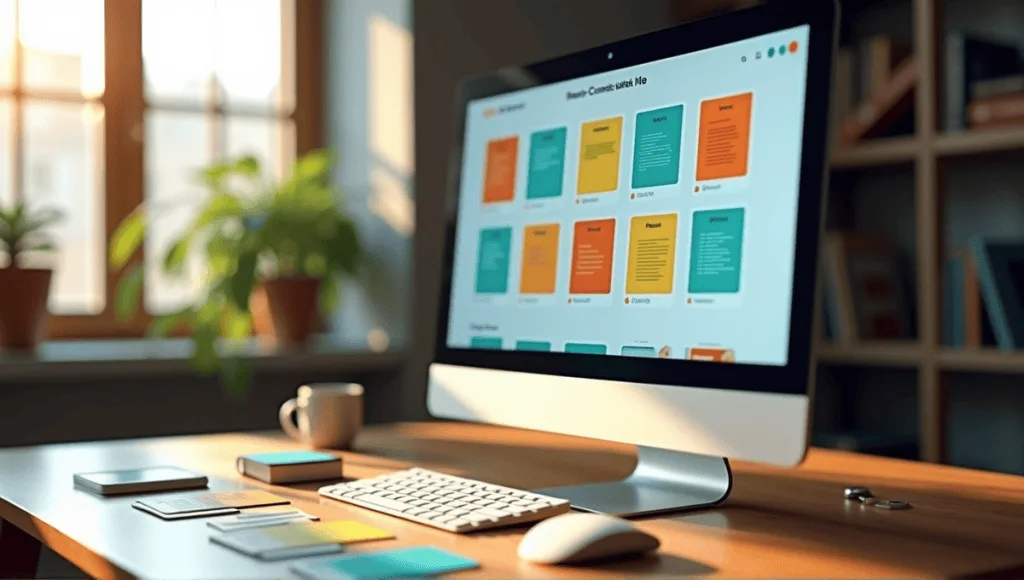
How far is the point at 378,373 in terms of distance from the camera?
2773 mm

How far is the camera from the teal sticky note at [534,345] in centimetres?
126

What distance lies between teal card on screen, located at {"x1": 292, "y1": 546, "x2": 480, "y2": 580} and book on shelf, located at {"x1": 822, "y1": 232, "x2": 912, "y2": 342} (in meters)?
2.06

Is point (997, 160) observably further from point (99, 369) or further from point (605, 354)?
point (99, 369)

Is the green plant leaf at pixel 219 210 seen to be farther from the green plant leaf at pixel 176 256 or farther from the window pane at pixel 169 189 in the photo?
the window pane at pixel 169 189

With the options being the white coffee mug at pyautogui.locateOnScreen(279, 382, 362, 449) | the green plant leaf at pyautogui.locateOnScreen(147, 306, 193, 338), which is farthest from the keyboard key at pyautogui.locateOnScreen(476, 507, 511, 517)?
the green plant leaf at pyautogui.locateOnScreen(147, 306, 193, 338)

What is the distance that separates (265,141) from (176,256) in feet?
1.92

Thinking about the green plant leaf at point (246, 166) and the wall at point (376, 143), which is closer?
the green plant leaf at point (246, 166)

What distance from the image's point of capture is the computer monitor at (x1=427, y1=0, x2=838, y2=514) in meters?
1.00

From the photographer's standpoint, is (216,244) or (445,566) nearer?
(445,566)

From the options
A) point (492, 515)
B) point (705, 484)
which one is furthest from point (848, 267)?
point (492, 515)

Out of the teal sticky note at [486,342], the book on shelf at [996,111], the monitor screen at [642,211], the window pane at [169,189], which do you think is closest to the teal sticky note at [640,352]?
the monitor screen at [642,211]

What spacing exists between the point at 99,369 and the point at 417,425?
85 cm

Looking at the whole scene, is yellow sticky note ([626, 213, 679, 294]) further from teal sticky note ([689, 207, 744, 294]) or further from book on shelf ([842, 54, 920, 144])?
book on shelf ([842, 54, 920, 144])

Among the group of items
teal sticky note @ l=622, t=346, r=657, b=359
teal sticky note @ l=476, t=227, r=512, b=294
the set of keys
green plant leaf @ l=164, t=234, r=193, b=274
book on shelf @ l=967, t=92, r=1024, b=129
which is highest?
book on shelf @ l=967, t=92, r=1024, b=129
